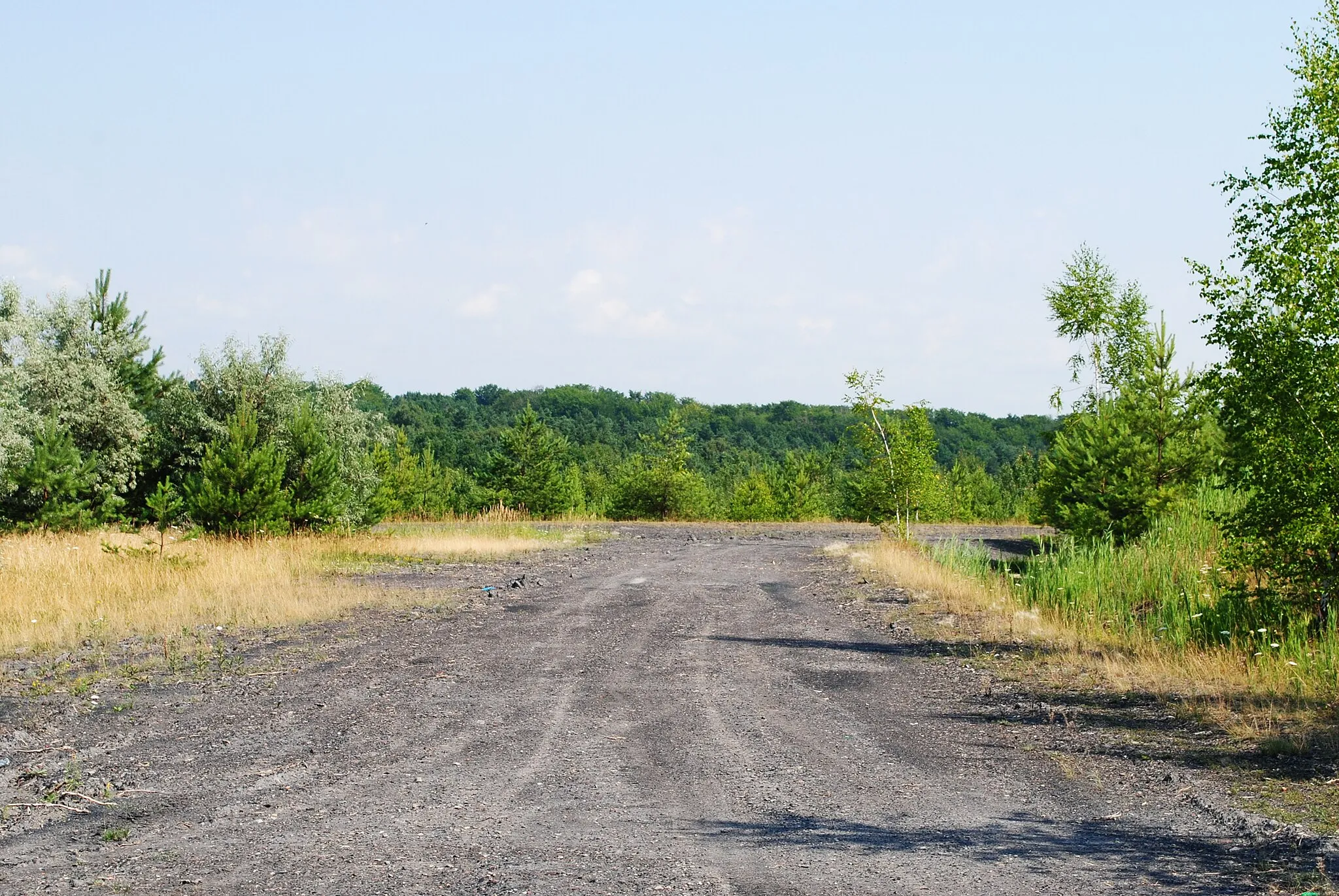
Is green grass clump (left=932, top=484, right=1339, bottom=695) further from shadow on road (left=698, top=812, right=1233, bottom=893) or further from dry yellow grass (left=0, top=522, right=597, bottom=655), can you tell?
dry yellow grass (left=0, top=522, right=597, bottom=655)

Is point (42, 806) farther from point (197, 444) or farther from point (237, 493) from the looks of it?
point (197, 444)

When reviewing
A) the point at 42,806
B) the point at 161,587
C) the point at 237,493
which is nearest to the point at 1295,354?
the point at 42,806

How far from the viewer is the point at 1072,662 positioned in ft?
34.0

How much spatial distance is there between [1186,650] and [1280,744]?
3491 mm

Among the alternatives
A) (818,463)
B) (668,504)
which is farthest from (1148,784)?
(818,463)

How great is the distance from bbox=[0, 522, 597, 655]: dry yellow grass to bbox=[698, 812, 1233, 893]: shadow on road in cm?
950

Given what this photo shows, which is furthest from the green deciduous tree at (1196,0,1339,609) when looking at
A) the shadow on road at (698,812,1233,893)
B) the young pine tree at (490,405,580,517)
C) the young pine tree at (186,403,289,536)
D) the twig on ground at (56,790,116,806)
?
the young pine tree at (490,405,580,517)

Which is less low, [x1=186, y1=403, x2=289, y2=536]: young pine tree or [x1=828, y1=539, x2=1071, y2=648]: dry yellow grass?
[x1=186, y1=403, x2=289, y2=536]: young pine tree

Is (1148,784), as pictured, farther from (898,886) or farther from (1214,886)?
(898,886)

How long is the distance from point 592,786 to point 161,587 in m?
11.6

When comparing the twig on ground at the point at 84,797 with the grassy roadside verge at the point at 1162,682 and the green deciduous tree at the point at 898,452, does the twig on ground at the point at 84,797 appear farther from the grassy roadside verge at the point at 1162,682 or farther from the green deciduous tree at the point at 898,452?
the green deciduous tree at the point at 898,452

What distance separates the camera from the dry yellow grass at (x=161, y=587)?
1252 centimetres

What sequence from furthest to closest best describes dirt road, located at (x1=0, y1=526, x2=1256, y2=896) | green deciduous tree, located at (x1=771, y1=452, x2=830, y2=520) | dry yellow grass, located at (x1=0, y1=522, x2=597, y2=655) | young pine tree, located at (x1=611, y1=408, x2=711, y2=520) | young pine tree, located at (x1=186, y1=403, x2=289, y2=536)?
green deciduous tree, located at (x1=771, y1=452, x2=830, y2=520), young pine tree, located at (x1=611, y1=408, x2=711, y2=520), young pine tree, located at (x1=186, y1=403, x2=289, y2=536), dry yellow grass, located at (x1=0, y1=522, x2=597, y2=655), dirt road, located at (x1=0, y1=526, x2=1256, y2=896)

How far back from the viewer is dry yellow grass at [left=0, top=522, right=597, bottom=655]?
493 inches
